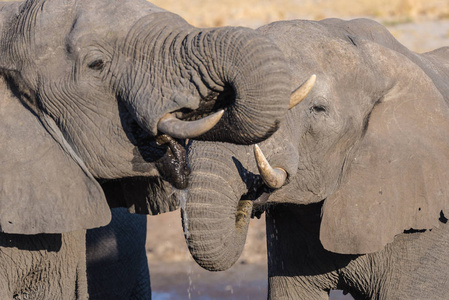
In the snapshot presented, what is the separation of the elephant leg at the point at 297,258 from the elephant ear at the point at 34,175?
100 centimetres

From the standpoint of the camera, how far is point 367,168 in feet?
12.1

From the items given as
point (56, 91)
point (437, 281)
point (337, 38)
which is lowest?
point (437, 281)

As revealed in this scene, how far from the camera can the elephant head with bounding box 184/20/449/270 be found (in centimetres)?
319

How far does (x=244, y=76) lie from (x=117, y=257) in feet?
6.88

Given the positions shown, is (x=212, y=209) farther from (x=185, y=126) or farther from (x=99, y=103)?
(x=99, y=103)

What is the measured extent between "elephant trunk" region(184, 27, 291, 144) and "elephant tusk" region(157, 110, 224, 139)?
71 mm

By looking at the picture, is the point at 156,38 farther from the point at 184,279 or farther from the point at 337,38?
the point at 184,279

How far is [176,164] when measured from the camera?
3.24 m

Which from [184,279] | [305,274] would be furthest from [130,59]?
[184,279]

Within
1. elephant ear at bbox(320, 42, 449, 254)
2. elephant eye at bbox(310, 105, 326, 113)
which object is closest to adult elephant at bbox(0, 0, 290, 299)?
elephant eye at bbox(310, 105, 326, 113)

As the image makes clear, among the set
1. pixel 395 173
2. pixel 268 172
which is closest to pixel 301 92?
pixel 268 172

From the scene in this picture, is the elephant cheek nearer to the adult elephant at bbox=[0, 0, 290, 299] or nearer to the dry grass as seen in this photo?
the adult elephant at bbox=[0, 0, 290, 299]

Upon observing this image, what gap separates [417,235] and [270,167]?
1.02 m

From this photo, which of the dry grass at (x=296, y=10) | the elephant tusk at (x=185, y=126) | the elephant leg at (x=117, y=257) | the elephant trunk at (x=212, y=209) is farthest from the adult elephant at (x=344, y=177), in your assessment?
the dry grass at (x=296, y=10)
